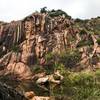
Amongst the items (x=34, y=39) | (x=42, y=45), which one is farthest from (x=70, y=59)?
(x=34, y=39)

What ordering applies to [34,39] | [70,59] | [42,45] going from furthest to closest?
[34,39]
[42,45]
[70,59]

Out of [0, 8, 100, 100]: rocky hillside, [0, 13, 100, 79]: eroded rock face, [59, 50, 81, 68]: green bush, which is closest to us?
[59, 50, 81, 68]: green bush

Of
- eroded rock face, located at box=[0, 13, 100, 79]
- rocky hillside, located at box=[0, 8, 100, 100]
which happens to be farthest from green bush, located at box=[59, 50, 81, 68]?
eroded rock face, located at box=[0, 13, 100, 79]

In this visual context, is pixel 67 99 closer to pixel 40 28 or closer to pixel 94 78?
pixel 94 78

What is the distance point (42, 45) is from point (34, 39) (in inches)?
66.0

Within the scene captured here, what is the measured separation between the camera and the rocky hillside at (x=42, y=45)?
50359mm

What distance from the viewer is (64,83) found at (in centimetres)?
3931

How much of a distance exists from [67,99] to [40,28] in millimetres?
29203

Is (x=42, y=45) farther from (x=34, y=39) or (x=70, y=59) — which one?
(x=70, y=59)

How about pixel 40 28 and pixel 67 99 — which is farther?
pixel 40 28

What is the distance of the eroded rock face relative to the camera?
53562mm

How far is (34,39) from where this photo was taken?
56156 millimetres

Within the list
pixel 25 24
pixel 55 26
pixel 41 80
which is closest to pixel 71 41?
pixel 55 26

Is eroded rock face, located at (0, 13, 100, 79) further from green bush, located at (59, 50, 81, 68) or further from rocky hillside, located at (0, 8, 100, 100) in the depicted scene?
green bush, located at (59, 50, 81, 68)
